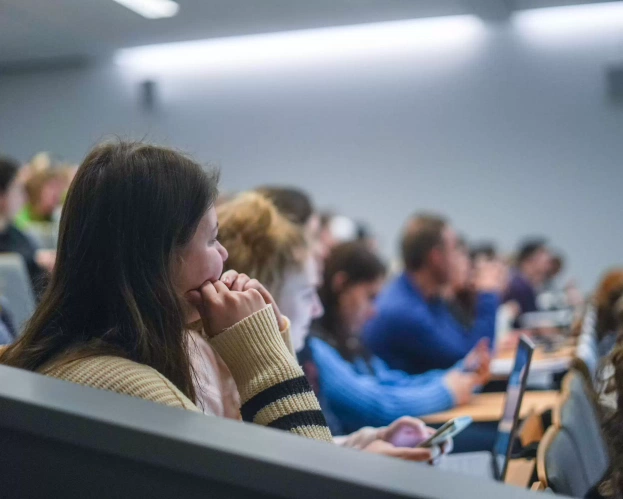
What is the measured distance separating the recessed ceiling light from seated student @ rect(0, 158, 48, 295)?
3.34 m

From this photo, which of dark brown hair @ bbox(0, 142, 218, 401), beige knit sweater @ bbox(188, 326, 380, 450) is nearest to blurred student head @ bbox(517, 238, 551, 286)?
beige knit sweater @ bbox(188, 326, 380, 450)

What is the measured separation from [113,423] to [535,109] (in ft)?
24.8

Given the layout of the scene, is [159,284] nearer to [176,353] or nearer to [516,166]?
[176,353]

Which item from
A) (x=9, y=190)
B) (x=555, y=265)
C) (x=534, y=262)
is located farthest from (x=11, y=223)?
(x=555, y=265)

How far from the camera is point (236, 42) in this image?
8.58 metres

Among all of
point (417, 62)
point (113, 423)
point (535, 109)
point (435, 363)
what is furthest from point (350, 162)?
point (113, 423)

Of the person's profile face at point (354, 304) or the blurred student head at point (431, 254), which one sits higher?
the blurred student head at point (431, 254)

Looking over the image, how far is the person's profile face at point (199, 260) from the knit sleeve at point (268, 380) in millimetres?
84

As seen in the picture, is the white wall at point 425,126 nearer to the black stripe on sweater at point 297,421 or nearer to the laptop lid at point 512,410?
the laptop lid at point 512,410

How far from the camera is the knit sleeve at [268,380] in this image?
→ 114cm

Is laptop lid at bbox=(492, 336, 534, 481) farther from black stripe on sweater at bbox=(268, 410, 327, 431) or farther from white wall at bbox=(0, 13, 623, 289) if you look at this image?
white wall at bbox=(0, 13, 623, 289)

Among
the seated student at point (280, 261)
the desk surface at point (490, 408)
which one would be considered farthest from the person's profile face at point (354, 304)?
the seated student at point (280, 261)

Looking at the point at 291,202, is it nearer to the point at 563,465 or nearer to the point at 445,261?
the point at 563,465

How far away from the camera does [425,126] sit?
322 inches
